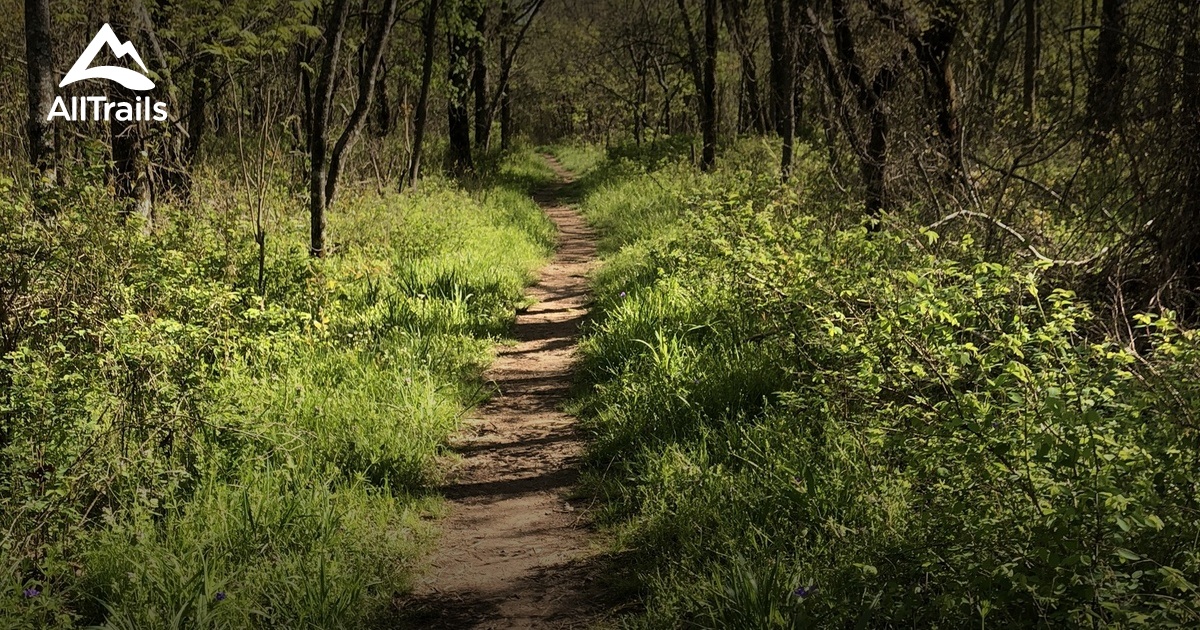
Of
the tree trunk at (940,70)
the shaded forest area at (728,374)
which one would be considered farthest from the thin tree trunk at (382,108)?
the tree trunk at (940,70)

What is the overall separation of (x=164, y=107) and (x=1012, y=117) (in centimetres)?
870

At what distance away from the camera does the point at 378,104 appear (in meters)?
19.7

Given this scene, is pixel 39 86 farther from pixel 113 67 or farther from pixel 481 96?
pixel 481 96

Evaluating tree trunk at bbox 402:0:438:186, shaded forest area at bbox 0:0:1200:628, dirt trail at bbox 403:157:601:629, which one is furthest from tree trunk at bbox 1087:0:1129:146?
tree trunk at bbox 402:0:438:186

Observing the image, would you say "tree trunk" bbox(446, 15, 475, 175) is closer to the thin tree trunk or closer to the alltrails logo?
the thin tree trunk

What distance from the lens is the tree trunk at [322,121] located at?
26.0ft

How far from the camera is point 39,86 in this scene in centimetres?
651

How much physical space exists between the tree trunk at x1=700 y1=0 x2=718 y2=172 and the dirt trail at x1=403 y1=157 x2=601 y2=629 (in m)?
9.13

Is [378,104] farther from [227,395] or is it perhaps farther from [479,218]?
[227,395]

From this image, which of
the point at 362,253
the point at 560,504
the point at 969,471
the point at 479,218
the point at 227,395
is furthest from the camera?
the point at 479,218

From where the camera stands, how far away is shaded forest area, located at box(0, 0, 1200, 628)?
113 inches

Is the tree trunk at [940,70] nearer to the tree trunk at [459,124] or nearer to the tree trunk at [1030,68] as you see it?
the tree trunk at [1030,68]

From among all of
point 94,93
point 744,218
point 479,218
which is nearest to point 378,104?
point 479,218

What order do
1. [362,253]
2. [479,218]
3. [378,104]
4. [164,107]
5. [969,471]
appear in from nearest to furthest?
1. [969,471]
2. [164,107]
3. [362,253]
4. [479,218]
5. [378,104]
